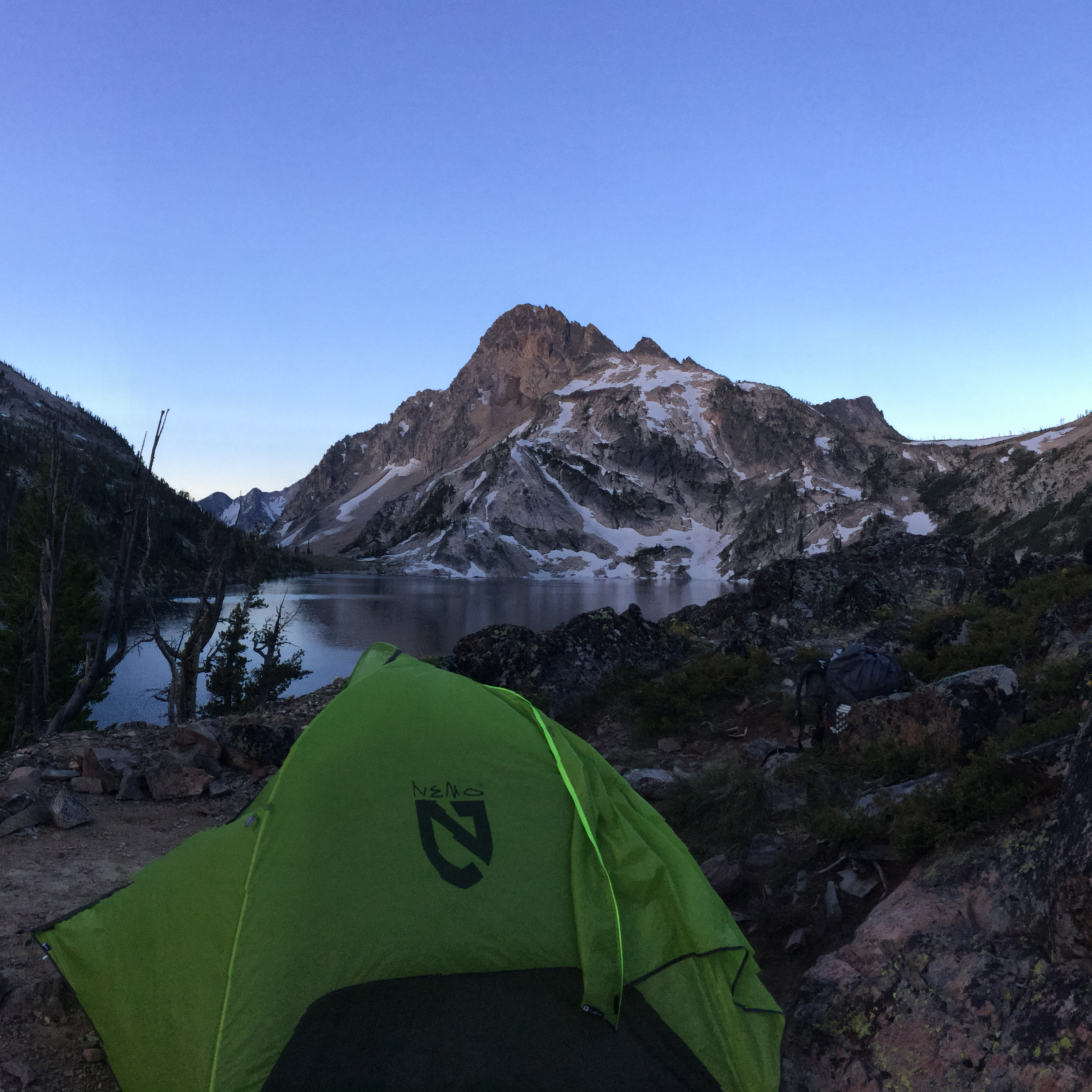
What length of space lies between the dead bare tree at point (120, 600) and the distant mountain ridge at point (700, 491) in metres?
84.5

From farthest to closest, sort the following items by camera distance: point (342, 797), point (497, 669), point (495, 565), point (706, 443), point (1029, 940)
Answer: point (706, 443)
point (495, 565)
point (497, 669)
point (342, 797)
point (1029, 940)

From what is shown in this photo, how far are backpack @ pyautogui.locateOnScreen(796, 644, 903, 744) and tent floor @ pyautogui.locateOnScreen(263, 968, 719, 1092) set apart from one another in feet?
13.4

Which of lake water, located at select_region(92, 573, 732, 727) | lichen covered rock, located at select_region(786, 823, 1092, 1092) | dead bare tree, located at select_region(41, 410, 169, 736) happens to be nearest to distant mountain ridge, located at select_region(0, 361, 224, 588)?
dead bare tree, located at select_region(41, 410, 169, 736)

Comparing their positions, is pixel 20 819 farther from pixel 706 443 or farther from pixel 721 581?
pixel 706 443

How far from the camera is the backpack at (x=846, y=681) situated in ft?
22.1

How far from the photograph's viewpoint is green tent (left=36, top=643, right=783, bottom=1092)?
9.75 ft

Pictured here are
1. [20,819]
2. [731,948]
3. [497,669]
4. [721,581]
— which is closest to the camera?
[731,948]

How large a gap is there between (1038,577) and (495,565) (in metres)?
117

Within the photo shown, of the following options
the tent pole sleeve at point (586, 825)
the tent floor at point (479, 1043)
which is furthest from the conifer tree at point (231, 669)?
the tent floor at point (479, 1043)

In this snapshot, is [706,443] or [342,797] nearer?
[342,797]

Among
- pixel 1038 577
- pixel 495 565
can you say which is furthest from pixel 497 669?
pixel 495 565

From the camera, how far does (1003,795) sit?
379 centimetres

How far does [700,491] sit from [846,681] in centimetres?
15802

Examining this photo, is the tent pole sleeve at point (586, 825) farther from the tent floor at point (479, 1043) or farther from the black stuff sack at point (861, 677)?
the black stuff sack at point (861, 677)
